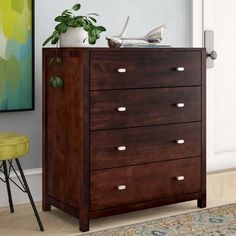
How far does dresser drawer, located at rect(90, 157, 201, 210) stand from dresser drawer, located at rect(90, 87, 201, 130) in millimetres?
249

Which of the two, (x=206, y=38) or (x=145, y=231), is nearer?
(x=145, y=231)

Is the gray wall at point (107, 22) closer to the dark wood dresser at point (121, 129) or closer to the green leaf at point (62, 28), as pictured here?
the dark wood dresser at point (121, 129)

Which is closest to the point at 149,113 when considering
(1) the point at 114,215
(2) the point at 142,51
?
(2) the point at 142,51

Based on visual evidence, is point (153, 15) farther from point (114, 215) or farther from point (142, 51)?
point (114, 215)

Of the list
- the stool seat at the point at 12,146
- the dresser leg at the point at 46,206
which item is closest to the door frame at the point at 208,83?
the dresser leg at the point at 46,206

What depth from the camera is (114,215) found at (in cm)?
315

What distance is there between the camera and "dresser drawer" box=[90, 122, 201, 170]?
115 inches

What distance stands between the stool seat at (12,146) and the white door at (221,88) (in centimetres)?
182

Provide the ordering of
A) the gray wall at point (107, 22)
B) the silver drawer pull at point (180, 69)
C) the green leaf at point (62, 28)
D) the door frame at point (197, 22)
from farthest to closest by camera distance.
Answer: the door frame at point (197, 22) → the gray wall at point (107, 22) → the silver drawer pull at point (180, 69) → the green leaf at point (62, 28)

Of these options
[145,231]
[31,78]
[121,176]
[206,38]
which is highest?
[206,38]

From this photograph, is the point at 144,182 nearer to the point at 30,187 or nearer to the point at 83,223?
the point at 83,223

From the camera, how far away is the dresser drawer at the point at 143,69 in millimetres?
2871

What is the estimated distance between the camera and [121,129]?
9.77 ft

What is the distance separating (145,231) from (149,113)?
2.10ft
